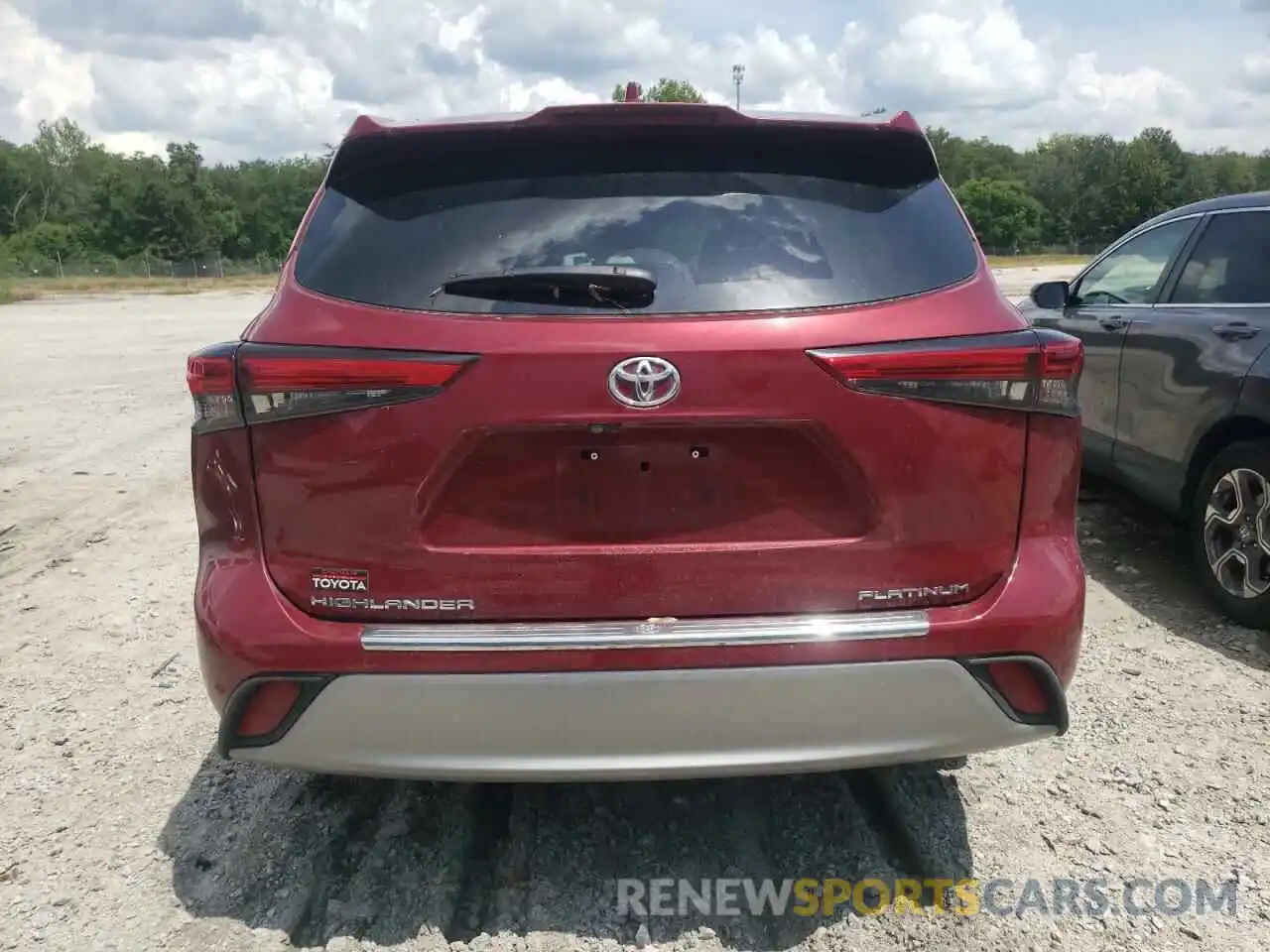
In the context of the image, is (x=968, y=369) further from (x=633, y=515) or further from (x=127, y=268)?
(x=127, y=268)

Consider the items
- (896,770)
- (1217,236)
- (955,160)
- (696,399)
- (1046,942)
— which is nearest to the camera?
(696,399)

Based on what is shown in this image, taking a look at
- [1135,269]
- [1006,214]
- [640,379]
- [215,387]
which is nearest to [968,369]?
[640,379]

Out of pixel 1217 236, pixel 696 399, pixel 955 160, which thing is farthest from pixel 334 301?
pixel 955 160

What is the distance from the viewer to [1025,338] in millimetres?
2369

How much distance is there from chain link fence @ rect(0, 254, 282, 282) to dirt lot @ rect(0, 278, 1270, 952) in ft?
206

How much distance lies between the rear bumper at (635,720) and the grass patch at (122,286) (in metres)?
46.6

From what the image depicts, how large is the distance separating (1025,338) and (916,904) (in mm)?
1474

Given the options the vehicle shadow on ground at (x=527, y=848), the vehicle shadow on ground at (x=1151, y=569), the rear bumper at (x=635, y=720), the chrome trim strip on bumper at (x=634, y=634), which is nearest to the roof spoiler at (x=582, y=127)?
the chrome trim strip on bumper at (x=634, y=634)

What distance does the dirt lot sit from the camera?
2625 millimetres

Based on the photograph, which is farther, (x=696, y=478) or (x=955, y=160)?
(x=955, y=160)

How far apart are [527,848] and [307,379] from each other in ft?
4.84

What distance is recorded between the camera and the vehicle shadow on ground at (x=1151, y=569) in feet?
14.5

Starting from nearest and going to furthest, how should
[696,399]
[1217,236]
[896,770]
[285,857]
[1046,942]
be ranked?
[696,399]
[1046,942]
[285,857]
[896,770]
[1217,236]

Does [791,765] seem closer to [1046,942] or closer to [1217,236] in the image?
[1046,942]
